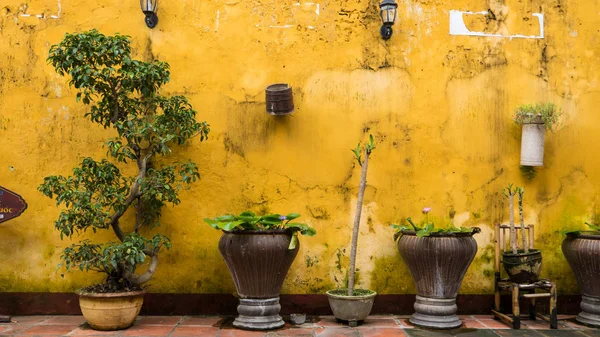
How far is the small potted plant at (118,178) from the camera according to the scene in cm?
454

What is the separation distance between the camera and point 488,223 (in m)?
5.37

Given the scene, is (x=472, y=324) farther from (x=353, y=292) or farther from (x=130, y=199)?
(x=130, y=199)

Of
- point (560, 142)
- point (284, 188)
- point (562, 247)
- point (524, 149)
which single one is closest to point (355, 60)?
point (284, 188)

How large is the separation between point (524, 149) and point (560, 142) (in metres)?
0.46

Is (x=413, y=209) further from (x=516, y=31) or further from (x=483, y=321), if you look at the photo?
(x=516, y=31)

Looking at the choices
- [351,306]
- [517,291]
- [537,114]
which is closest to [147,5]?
[351,306]

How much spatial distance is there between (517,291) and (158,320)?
312 cm

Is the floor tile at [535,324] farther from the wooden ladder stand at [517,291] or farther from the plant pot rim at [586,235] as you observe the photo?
the plant pot rim at [586,235]

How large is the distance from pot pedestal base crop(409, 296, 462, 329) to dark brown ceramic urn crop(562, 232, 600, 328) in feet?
3.81

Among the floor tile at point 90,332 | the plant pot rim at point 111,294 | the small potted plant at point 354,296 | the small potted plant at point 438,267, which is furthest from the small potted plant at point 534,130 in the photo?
the floor tile at point 90,332

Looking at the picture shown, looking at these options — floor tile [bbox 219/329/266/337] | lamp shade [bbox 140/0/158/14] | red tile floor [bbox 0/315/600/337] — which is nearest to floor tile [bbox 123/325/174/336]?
red tile floor [bbox 0/315/600/337]

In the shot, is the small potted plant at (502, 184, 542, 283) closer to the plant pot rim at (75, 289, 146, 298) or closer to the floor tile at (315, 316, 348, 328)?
the floor tile at (315, 316, 348, 328)

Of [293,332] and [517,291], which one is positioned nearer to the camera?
[293,332]

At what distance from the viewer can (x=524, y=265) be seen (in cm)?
483
